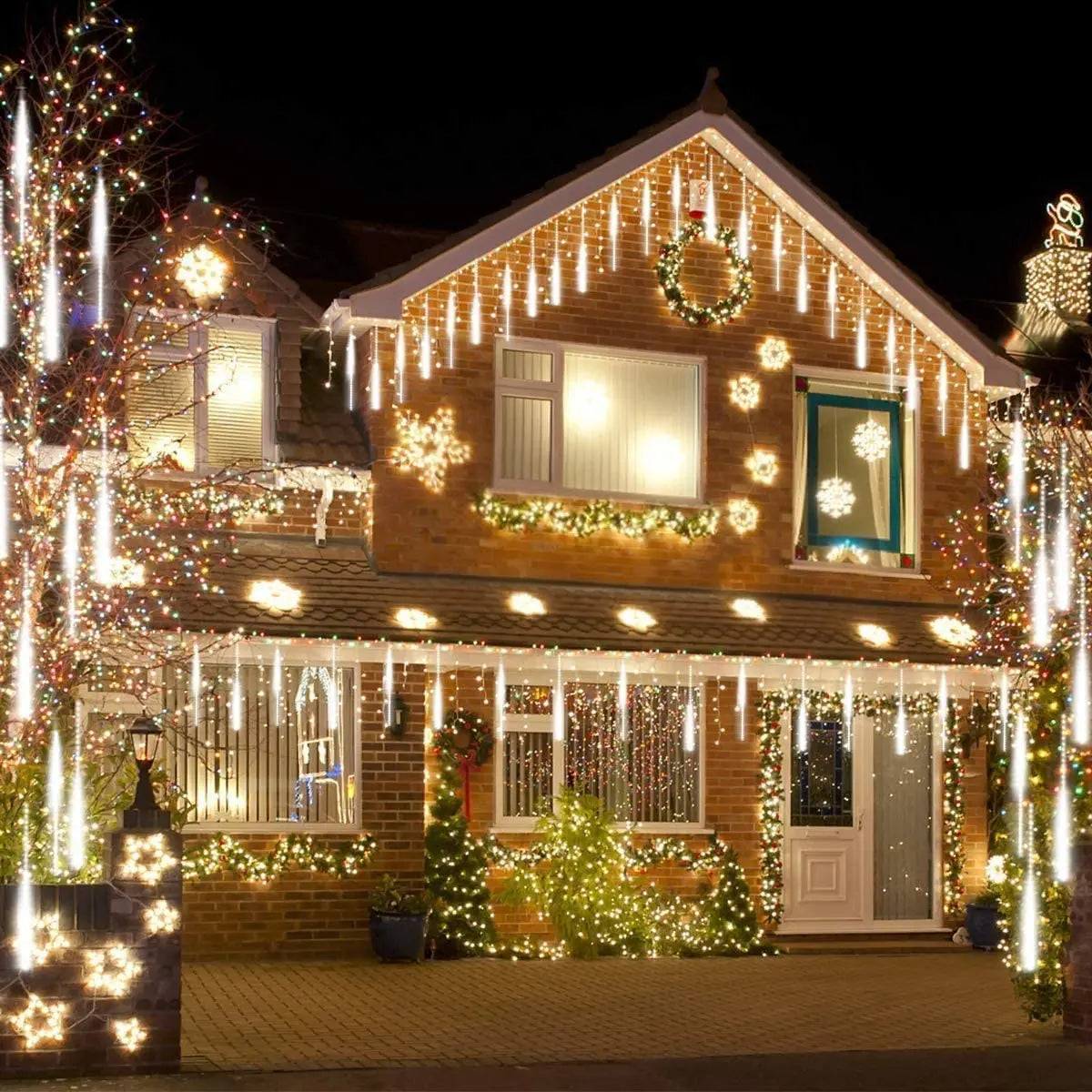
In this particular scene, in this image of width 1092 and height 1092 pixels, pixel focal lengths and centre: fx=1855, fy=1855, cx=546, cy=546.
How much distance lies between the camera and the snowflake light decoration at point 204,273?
55.5 ft

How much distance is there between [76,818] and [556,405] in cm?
764

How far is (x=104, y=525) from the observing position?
12164mm

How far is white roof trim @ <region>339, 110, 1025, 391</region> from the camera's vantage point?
17312 millimetres

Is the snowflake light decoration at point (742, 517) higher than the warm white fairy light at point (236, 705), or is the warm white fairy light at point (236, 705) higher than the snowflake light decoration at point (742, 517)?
the snowflake light decoration at point (742, 517)

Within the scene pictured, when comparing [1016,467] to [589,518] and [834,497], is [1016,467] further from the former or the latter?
[589,518]

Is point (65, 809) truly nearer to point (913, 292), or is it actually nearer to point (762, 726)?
point (762, 726)

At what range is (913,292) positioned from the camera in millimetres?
19000

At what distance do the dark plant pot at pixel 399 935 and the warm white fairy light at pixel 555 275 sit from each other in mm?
6023

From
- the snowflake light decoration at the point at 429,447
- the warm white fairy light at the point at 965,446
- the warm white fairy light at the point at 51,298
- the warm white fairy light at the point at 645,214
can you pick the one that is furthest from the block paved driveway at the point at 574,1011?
the warm white fairy light at the point at 645,214

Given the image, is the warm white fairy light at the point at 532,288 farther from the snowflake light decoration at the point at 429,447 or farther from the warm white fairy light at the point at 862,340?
the warm white fairy light at the point at 862,340

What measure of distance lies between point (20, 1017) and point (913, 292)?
39.4 ft

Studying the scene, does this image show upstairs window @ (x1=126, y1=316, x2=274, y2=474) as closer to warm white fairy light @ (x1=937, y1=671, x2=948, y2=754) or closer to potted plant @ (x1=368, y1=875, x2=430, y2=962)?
potted plant @ (x1=368, y1=875, x2=430, y2=962)

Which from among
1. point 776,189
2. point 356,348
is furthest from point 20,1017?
point 776,189

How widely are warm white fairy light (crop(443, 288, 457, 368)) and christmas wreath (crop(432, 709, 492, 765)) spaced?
10.9ft
